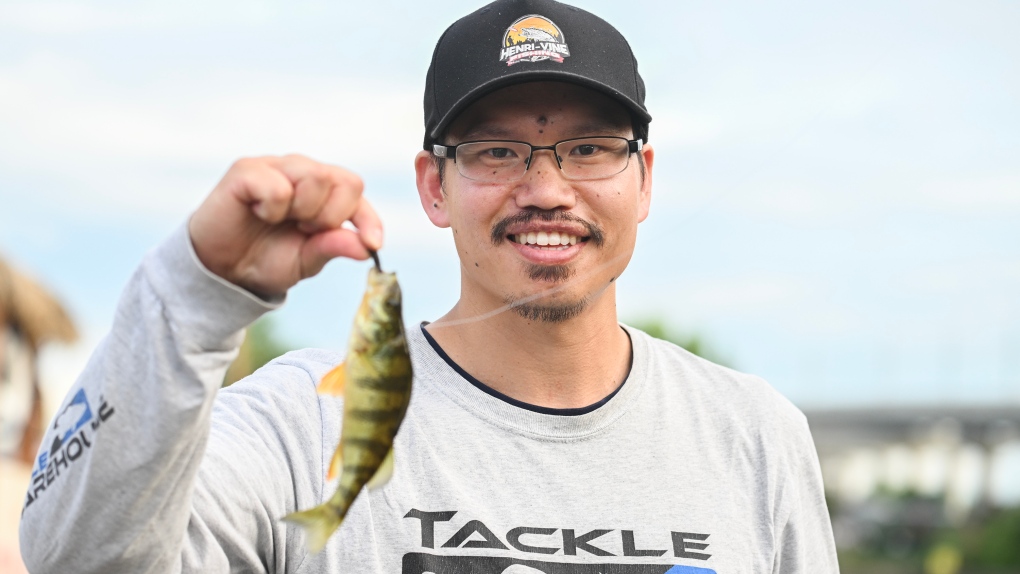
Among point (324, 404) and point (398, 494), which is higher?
point (324, 404)

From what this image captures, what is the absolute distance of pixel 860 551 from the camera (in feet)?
175

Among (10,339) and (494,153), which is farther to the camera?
(10,339)

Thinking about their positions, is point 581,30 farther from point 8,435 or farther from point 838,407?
point 838,407

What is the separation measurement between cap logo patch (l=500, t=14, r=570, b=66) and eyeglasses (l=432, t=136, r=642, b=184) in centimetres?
34

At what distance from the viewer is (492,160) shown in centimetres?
422

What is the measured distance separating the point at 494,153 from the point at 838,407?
191 ft

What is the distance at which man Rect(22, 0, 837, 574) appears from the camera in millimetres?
3570

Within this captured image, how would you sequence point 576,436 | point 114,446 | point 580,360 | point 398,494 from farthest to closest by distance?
1. point 580,360
2. point 576,436
3. point 398,494
4. point 114,446

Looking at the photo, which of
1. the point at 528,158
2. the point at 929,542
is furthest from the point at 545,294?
the point at 929,542

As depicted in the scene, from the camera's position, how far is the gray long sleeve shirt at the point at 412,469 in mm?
2553

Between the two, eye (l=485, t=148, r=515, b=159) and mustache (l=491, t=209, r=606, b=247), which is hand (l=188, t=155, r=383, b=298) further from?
eye (l=485, t=148, r=515, b=159)

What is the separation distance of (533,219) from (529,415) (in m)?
0.74

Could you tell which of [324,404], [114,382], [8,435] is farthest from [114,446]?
[8,435]

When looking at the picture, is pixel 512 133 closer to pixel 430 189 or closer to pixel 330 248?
pixel 430 189
